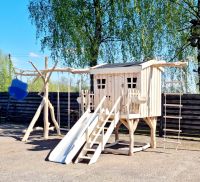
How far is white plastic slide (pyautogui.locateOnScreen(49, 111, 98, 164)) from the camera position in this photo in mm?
9570

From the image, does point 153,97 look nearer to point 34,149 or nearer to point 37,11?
point 34,149

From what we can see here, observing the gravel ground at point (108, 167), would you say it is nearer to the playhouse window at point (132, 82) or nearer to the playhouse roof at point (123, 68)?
the playhouse window at point (132, 82)

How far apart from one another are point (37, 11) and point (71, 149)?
40.1 feet

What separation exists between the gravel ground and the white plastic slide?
0.30m

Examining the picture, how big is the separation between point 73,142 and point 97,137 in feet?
2.50

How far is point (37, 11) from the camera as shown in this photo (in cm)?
2006

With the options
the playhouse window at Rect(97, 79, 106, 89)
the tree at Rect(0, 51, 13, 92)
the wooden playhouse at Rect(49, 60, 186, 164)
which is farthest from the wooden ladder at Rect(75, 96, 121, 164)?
the tree at Rect(0, 51, 13, 92)

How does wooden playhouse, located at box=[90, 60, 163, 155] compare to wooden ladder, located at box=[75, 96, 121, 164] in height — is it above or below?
above

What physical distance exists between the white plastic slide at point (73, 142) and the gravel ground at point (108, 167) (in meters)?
0.30

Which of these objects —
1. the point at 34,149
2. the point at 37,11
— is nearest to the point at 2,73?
the point at 37,11

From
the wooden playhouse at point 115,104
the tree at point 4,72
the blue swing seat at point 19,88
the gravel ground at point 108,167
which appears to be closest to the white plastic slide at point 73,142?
the wooden playhouse at point 115,104

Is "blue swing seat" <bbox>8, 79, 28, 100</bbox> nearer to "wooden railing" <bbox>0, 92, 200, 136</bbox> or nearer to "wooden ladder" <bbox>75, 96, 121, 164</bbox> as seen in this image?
"wooden railing" <bbox>0, 92, 200, 136</bbox>

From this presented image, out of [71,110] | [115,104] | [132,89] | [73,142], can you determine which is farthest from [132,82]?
[71,110]

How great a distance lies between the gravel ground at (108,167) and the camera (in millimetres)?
7875
